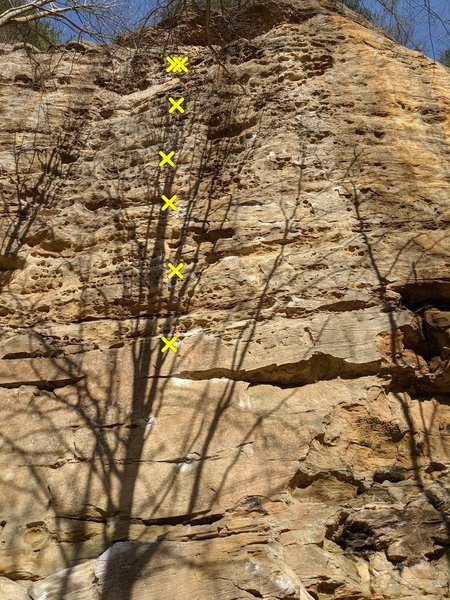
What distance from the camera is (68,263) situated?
Result: 5035 mm

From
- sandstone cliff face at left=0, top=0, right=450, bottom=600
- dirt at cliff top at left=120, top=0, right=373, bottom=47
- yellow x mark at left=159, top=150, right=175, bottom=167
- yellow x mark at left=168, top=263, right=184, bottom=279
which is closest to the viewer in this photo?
sandstone cliff face at left=0, top=0, right=450, bottom=600

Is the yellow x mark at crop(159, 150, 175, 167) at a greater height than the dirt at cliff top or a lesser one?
lesser

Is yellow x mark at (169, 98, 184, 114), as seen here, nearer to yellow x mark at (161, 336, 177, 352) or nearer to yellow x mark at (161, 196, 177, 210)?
yellow x mark at (161, 196, 177, 210)

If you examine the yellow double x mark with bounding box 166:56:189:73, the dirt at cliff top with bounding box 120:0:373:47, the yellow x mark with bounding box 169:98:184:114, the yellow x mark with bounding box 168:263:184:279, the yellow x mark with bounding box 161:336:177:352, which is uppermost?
the dirt at cliff top with bounding box 120:0:373:47

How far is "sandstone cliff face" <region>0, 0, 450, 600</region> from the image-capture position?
3.32 m

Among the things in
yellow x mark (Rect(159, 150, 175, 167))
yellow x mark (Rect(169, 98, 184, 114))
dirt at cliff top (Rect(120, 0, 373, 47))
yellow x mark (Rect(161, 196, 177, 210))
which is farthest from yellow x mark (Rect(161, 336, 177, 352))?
dirt at cliff top (Rect(120, 0, 373, 47))

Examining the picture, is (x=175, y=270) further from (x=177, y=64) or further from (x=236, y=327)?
(x=177, y=64)

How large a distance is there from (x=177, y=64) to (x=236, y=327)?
3643 mm

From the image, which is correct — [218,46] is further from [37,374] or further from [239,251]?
[37,374]

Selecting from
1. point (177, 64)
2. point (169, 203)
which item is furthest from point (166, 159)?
point (177, 64)

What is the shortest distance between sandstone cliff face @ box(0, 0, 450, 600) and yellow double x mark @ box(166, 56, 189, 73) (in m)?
0.13

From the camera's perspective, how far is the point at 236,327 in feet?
14.1

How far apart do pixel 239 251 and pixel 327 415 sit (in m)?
1.51

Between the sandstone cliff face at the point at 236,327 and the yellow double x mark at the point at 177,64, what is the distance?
0.13m
